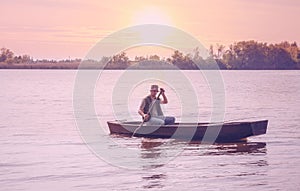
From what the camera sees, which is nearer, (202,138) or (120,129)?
(202,138)

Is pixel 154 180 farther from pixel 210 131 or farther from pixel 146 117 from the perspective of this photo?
pixel 146 117

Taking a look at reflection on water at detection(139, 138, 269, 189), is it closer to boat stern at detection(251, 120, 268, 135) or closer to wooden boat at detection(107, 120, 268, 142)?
wooden boat at detection(107, 120, 268, 142)

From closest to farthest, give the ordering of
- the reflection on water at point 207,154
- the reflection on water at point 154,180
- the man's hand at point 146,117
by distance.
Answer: the reflection on water at point 154,180, the reflection on water at point 207,154, the man's hand at point 146,117

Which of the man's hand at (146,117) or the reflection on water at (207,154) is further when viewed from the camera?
the man's hand at (146,117)

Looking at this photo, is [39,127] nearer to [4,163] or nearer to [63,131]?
[63,131]

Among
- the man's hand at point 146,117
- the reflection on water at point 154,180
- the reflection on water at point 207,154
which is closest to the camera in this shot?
the reflection on water at point 154,180

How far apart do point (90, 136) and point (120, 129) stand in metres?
1.79

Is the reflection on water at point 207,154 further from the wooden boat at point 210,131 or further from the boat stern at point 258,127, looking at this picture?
the boat stern at point 258,127

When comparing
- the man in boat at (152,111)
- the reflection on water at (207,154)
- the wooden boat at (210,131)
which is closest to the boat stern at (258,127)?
the wooden boat at (210,131)

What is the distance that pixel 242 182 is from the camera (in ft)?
54.3

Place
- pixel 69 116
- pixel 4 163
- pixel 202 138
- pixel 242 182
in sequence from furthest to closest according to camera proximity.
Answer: pixel 69 116, pixel 202 138, pixel 4 163, pixel 242 182

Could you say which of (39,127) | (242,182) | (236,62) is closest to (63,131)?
(39,127)

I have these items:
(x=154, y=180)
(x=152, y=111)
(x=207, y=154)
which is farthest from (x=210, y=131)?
(x=154, y=180)

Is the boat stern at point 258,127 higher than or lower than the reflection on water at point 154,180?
higher
